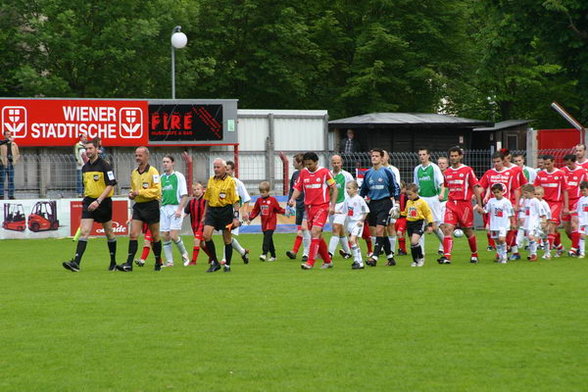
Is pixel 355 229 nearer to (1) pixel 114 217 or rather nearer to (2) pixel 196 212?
(2) pixel 196 212

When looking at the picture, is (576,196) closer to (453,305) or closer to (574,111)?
(453,305)

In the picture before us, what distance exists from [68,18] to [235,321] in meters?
39.0

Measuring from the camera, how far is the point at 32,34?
49.6 meters

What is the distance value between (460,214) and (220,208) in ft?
15.1

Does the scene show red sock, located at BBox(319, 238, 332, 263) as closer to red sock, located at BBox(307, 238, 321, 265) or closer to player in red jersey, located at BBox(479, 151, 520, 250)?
red sock, located at BBox(307, 238, 321, 265)

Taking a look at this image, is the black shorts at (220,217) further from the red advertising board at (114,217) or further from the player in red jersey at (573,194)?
the red advertising board at (114,217)

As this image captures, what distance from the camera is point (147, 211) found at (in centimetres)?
1850

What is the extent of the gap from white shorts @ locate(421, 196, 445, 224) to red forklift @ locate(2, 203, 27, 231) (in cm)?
1151

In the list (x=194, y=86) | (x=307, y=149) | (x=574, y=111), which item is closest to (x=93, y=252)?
(x=307, y=149)

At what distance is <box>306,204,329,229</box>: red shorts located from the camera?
18636 millimetres

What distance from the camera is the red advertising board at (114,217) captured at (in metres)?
29.0

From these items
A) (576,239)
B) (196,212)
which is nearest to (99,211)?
(196,212)

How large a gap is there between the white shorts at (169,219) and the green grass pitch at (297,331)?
90.5 inches

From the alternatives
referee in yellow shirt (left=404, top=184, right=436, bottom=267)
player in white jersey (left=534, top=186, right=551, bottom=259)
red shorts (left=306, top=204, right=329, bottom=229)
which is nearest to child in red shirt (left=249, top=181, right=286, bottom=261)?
red shorts (left=306, top=204, right=329, bottom=229)
